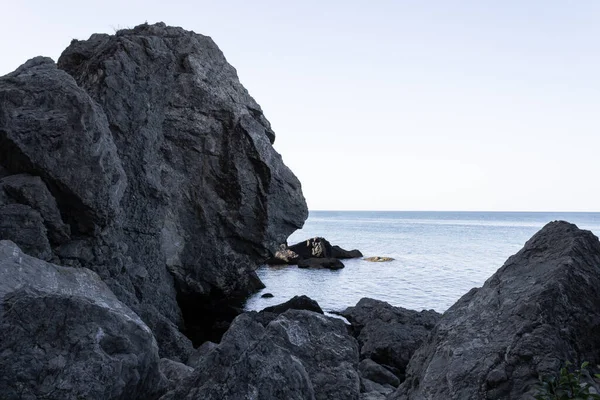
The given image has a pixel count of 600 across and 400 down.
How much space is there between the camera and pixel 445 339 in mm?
5887

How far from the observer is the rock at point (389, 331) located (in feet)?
53.6

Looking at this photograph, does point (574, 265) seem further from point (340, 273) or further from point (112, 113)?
point (340, 273)

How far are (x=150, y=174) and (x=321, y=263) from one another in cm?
3256

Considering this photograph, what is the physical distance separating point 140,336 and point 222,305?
19.6 metres

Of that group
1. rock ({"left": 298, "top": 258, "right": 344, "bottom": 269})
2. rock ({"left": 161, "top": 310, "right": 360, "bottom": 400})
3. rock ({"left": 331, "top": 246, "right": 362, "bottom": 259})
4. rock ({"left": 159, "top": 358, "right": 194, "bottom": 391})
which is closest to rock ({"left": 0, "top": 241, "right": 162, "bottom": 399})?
rock ({"left": 161, "top": 310, "right": 360, "bottom": 400})

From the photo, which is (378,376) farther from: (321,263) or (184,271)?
(321,263)

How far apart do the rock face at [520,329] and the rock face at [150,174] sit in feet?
31.9

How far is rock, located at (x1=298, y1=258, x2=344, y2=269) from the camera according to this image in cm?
5047

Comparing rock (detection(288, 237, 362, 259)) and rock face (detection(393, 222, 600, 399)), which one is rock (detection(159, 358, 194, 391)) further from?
rock (detection(288, 237, 362, 259))

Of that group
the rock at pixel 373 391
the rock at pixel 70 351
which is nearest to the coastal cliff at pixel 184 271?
the rock at pixel 70 351

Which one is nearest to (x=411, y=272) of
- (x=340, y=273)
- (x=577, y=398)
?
(x=340, y=273)


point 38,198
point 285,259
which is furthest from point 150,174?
point 285,259

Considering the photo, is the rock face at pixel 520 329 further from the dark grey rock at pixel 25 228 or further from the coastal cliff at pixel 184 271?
the dark grey rock at pixel 25 228

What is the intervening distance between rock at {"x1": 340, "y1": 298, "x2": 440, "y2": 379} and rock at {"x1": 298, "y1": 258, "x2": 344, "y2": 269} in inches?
1057
